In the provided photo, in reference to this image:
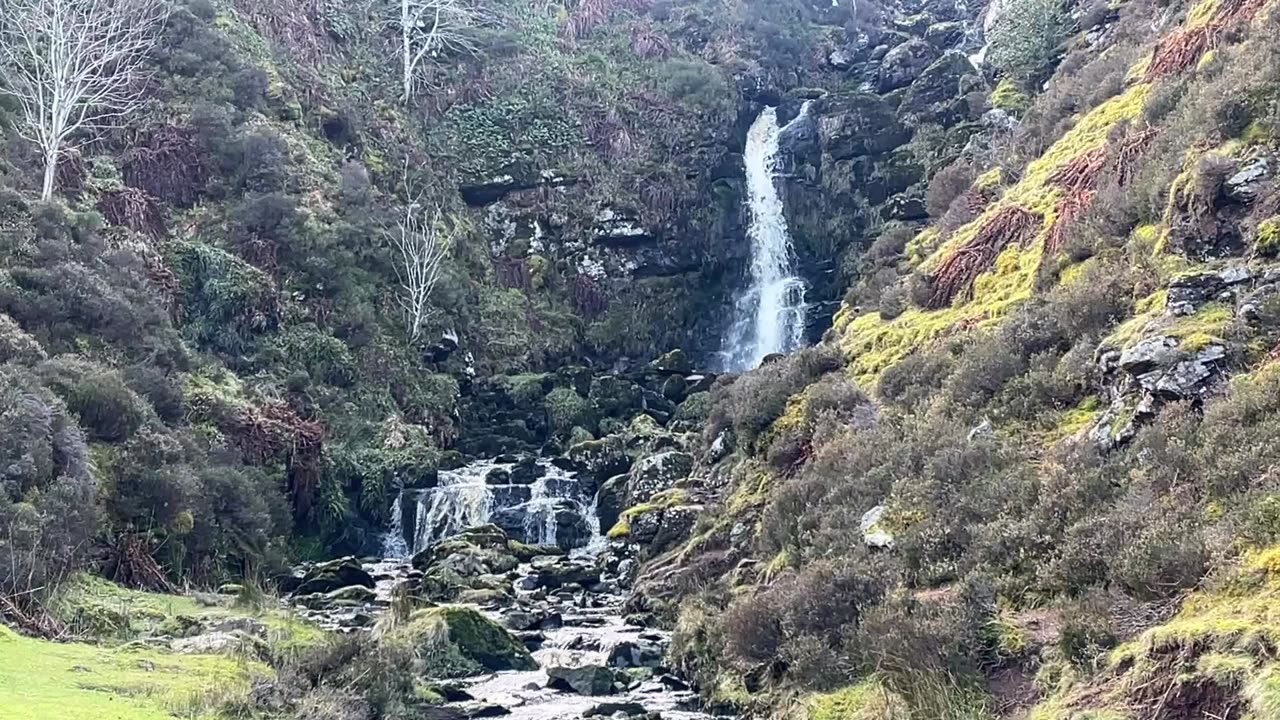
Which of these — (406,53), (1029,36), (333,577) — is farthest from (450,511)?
(406,53)

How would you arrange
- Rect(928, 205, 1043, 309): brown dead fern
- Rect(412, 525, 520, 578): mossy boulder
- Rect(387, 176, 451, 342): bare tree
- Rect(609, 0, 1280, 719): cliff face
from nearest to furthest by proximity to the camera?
Rect(609, 0, 1280, 719): cliff face, Rect(928, 205, 1043, 309): brown dead fern, Rect(412, 525, 520, 578): mossy boulder, Rect(387, 176, 451, 342): bare tree

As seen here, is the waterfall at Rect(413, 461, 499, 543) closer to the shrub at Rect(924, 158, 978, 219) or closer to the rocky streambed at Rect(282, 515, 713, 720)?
the rocky streambed at Rect(282, 515, 713, 720)

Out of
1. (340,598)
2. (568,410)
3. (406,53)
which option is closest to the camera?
(340,598)

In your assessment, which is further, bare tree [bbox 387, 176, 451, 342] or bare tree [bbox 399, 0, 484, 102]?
bare tree [bbox 399, 0, 484, 102]

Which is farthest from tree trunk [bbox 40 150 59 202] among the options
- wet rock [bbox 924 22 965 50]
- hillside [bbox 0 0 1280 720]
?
wet rock [bbox 924 22 965 50]

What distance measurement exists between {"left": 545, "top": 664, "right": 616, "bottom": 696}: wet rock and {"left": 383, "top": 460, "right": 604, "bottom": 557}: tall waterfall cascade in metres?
13.5

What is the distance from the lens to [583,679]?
1410 centimetres

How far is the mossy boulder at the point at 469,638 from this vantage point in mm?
15438

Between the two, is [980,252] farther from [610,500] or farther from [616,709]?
[610,500]

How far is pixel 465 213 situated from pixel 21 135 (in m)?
17.9

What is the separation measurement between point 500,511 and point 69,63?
17489 mm

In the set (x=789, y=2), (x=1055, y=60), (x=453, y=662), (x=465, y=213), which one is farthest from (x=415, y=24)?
(x=453, y=662)

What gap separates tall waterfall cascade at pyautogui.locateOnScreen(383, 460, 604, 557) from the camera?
2822 cm

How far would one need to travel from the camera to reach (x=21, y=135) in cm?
2875
